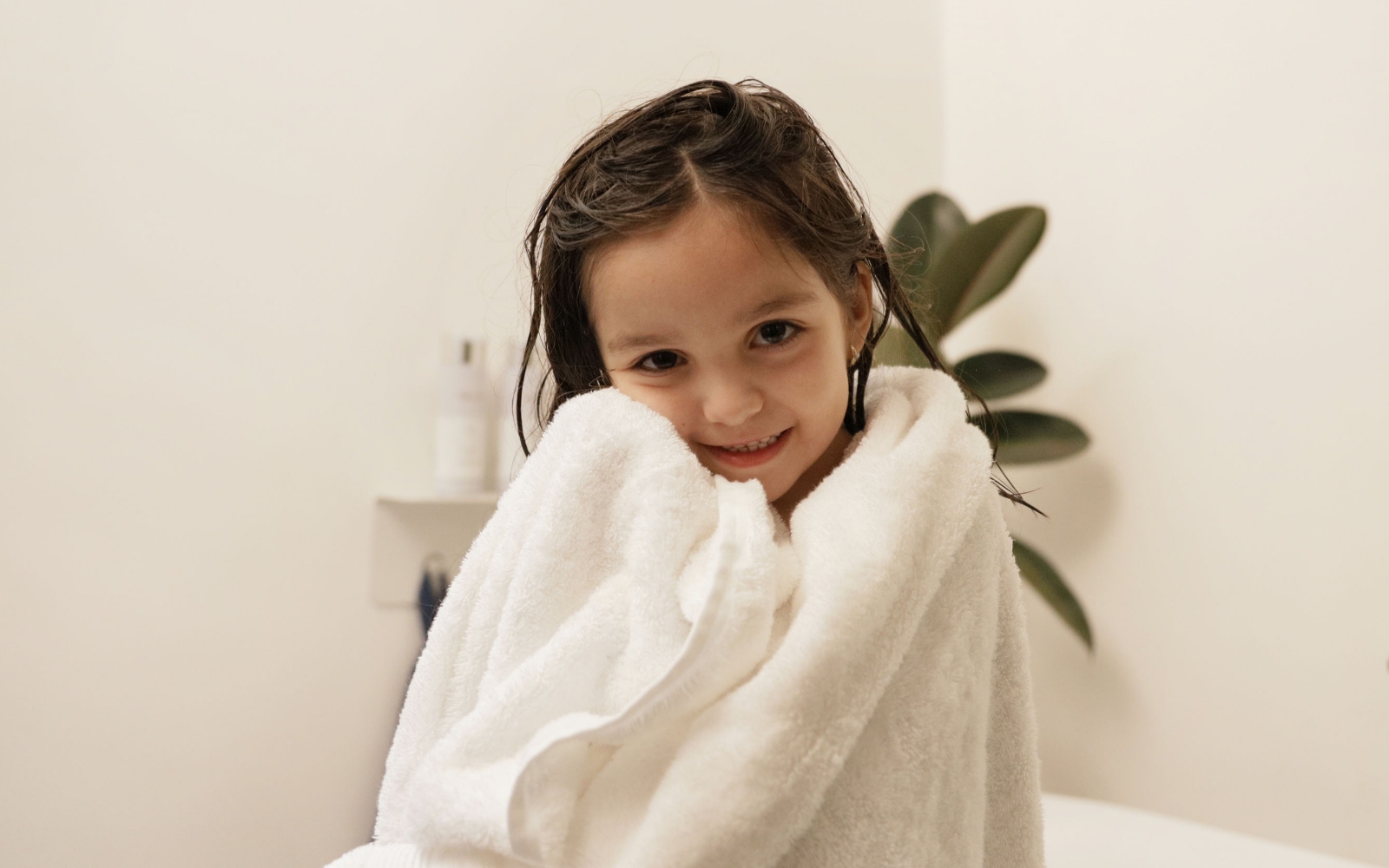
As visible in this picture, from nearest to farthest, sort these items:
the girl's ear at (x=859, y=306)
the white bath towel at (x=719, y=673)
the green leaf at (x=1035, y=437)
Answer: the white bath towel at (x=719, y=673) < the girl's ear at (x=859, y=306) < the green leaf at (x=1035, y=437)

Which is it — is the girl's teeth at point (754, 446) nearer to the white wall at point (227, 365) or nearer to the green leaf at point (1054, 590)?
the white wall at point (227, 365)

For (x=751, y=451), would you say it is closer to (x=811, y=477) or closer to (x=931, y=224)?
(x=811, y=477)

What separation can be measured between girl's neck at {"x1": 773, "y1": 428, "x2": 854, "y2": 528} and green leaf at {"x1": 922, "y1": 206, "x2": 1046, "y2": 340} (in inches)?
32.9

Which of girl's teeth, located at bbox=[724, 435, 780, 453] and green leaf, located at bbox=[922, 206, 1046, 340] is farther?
green leaf, located at bbox=[922, 206, 1046, 340]

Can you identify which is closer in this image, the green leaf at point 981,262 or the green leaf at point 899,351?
the green leaf at point 899,351

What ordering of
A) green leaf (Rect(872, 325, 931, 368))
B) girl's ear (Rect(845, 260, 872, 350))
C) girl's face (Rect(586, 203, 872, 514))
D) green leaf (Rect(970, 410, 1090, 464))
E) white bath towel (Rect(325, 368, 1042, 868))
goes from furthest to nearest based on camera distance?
green leaf (Rect(970, 410, 1090, 464)) < green leaf (Rect(872, 325, 931, 368)) < girl's ear (Rect(845, 260, 872, 350)) < girl's face (Rect(586, 203, 872, 514)) < white bath towel (Rect(325, 368, 1042, 868))

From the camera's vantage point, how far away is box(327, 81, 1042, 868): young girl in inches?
17.5

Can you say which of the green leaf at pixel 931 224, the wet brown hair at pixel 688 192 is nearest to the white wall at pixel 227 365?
the green leaf at pixel 931 224

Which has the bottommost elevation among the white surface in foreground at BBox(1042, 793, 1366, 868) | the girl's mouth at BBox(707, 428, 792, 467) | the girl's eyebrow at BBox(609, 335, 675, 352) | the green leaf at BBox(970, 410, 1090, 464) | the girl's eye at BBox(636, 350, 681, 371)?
the white surface in foreground at BBox(1042, 793, 1366, 868)

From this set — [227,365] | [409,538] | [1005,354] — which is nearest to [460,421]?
[409,538]

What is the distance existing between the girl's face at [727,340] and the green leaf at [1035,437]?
903mm

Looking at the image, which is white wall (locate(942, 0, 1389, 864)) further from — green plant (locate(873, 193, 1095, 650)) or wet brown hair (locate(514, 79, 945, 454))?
wet brown hair (locate(514, 79, 945, 454))

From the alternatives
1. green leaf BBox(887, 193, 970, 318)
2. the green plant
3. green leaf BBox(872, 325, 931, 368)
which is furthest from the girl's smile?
green leaf BBox(887, 193, 970, 318)

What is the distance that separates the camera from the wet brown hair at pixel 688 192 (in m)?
0.57
